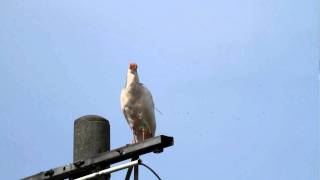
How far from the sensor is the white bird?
1227 centimetres

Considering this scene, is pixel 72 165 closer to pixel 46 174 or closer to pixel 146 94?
pixel 46 174

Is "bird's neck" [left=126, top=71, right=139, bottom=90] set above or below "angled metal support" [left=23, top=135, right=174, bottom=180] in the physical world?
above

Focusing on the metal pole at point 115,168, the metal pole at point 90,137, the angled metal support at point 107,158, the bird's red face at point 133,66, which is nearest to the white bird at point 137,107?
the bird's red face at point 133,66

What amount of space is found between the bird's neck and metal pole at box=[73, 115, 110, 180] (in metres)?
4.00

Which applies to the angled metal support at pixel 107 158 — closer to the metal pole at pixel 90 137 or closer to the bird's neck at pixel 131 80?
the metal pole at pixel 90 137

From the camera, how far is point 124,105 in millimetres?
12492

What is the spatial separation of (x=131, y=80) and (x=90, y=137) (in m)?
4.27

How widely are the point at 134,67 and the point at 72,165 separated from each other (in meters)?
4.67

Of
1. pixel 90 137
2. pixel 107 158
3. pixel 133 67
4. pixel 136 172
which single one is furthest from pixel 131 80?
pixel 136 172

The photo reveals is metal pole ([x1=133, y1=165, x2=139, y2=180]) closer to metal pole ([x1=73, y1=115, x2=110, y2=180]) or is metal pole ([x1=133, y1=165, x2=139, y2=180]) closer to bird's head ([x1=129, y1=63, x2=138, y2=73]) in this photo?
metal pole ([x1=73, y1=115, x2=110, y2=180])

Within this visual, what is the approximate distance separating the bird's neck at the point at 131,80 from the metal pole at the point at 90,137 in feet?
13.1

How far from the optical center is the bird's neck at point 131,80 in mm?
12398

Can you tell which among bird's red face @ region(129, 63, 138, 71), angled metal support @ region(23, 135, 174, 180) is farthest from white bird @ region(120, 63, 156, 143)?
angled metal support @ region(23, 135, 174, 180)

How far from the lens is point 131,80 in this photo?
12.5 metres
